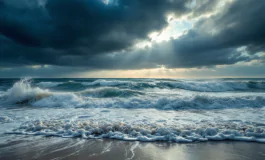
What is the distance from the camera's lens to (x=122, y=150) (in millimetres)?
3145

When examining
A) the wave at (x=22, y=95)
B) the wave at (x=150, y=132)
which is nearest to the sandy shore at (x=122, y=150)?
the wave at (x=150, y=132)

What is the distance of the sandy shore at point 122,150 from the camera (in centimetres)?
286

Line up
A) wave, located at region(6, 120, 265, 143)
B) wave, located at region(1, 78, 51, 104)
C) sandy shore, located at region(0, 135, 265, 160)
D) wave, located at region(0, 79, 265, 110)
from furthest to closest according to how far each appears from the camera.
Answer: wave, located at region(1, 78, 51, 104) → wave, located at region(0, 79, 265, 110) → wave, located at region(6, 120, 265, 143) → sandy shore, located at region(0, 135, 265, 160)

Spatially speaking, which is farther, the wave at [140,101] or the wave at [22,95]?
the wave at [22,95]

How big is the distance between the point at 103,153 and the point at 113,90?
11154mm

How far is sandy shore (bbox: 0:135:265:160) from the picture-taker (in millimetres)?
2855

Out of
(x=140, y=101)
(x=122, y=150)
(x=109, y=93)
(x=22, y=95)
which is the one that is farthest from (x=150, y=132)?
(x=22, y=95)

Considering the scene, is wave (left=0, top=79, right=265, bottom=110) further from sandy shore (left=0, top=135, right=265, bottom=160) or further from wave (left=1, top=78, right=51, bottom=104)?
sandy shore (left=0, top=135, right=265, bottom=160)

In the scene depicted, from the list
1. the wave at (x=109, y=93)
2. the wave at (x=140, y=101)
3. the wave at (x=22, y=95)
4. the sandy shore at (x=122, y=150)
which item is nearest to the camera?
the sandy shore at (x=122, y=150)

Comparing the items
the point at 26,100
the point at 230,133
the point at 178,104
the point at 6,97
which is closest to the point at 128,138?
the point at 230,133

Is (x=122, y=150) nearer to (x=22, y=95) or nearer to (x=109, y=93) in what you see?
(x=109, y=93)

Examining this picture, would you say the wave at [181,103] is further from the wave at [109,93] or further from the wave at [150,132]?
the wave at [150,132]

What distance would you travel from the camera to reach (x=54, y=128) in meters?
4.54

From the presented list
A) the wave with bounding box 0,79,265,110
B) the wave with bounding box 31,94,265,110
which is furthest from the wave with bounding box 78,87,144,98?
the wave with bounding box 31,94,265,110
